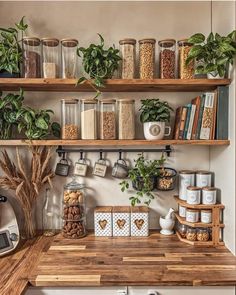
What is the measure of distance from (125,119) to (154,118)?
18cm

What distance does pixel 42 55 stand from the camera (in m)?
Answer: 1.80

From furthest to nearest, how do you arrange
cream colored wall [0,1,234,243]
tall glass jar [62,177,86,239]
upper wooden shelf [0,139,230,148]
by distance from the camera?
cream colored wall [0,1,234,243] → tall glass jar [62,177,86,239] → upper wooden shelf [0,139,230,148]

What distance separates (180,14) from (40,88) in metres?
1.09

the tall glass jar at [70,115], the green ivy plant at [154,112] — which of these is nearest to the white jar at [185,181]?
the green ivy plant at [154,112]

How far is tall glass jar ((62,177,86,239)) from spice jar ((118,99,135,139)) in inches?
19.6

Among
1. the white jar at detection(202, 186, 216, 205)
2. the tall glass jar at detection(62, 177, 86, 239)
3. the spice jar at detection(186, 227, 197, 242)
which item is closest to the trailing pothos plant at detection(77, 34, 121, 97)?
the tall glass jar at detection(62, 177, 86, 239)

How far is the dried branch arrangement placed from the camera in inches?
73.8

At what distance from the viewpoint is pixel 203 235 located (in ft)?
5.85

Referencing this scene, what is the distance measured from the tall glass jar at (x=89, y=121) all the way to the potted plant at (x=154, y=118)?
0.31 metres

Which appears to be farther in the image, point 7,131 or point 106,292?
point 7,131

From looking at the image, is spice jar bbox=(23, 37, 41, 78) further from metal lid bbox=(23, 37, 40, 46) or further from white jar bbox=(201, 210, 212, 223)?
white jar bbox=(201, 210, 212, 223)

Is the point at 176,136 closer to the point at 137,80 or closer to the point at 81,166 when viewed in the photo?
the point at 137,80

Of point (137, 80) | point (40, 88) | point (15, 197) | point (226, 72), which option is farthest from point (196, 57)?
point (15, 197)

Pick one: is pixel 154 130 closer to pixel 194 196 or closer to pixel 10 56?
pixel 194 196
